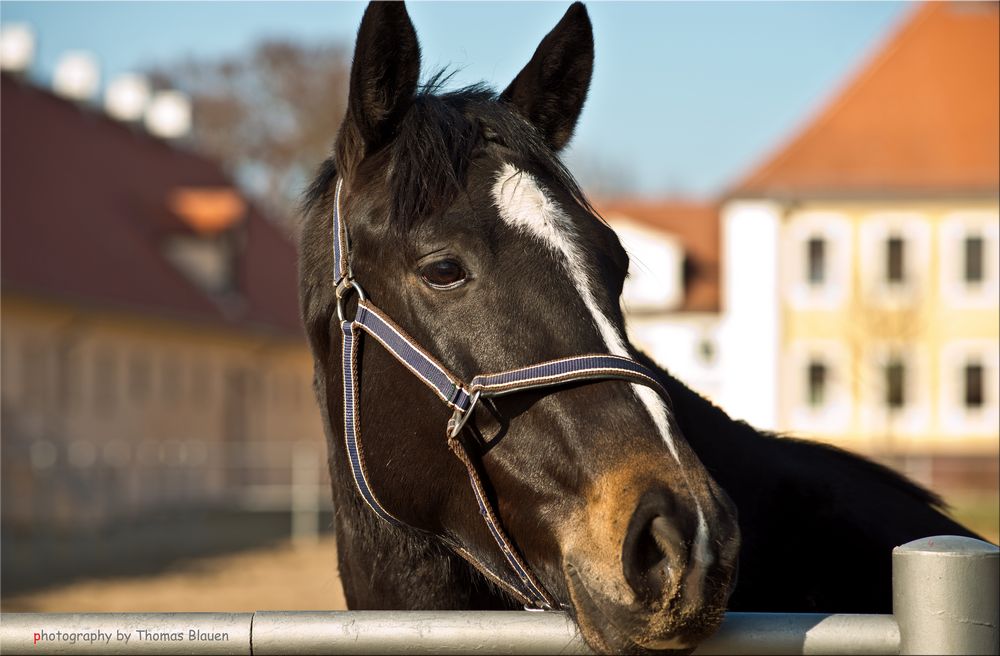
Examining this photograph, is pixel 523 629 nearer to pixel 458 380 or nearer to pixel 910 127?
pixel 458 380

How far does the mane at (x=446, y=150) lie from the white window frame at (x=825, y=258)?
3214 cm

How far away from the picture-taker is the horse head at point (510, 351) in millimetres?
2057

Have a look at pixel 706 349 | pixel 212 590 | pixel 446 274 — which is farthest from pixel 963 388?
pixel 446 274

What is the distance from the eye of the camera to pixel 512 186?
8.30ft

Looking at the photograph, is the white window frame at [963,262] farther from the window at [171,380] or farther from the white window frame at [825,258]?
the window at [171,380]

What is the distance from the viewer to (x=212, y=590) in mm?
14344

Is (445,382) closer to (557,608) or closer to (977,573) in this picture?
(557,608)

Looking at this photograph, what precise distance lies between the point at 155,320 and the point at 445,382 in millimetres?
23094

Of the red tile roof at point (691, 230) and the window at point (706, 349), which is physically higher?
the red tile roof at point (691, 230)

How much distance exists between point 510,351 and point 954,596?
3.03 feet

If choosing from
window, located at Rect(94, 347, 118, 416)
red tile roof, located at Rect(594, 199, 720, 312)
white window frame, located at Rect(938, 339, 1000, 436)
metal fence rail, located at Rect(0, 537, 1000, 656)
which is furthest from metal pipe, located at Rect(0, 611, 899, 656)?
red tile roof, located at Rect(594, 199, 720, 312)

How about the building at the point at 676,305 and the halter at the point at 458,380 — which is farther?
the building at the point at 676,305

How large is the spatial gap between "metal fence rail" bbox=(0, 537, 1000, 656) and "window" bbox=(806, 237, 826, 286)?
1302 inches

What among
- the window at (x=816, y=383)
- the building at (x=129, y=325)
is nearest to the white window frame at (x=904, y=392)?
the window at (x=816, y=383)
